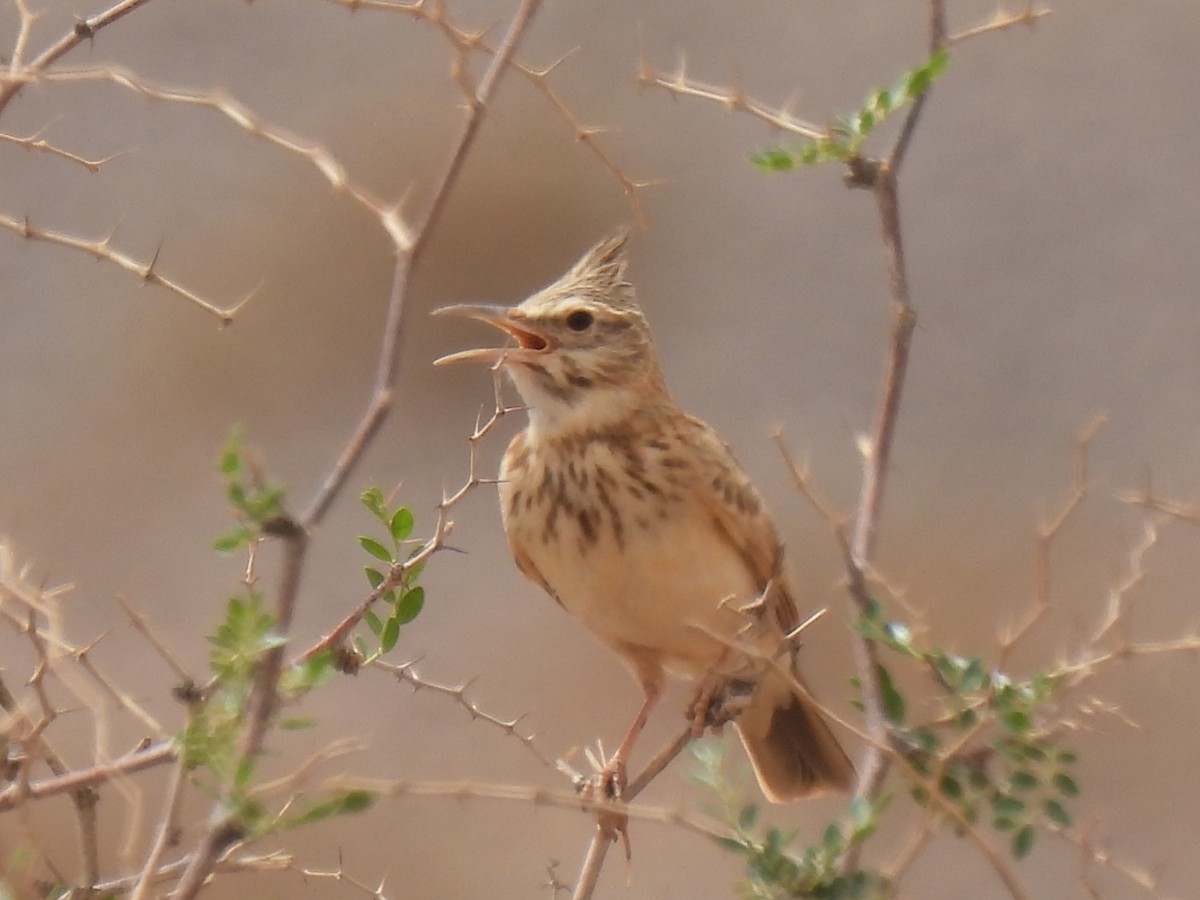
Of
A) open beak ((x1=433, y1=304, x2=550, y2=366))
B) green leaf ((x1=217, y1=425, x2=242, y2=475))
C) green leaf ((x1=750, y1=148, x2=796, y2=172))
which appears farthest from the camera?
open beak ((x1=433, y1=304, x2=550, y2=366))

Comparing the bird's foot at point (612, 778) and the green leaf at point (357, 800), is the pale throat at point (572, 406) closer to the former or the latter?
the bird's foot at point (612, 778)

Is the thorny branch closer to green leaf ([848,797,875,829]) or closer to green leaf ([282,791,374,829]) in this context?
green leaf ([282,791,374,829])

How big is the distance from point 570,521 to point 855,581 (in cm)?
179

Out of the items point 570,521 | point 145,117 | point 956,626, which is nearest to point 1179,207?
point 956,626

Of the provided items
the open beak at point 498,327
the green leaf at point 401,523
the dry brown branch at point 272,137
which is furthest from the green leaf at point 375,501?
the open beak at point 498,327

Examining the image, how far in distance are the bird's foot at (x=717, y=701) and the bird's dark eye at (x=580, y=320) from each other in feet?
2.58

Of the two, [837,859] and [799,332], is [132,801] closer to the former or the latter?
[837,859]

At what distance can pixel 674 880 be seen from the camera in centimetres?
800

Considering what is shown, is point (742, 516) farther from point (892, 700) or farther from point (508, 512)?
point (892, 700)

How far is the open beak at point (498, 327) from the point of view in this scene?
339cm

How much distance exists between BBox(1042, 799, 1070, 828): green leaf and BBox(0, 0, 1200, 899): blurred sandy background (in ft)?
22.6

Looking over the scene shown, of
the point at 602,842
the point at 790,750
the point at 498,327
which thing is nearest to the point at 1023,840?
the point at 602,842

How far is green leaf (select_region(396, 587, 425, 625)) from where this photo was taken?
85.6 inches

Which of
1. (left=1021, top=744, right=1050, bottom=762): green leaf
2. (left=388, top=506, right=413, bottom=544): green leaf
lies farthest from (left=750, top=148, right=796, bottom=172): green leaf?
(left=1021, top=744, right=1050, bottom=762): green leaf
